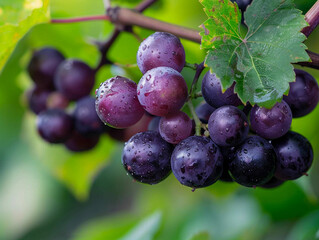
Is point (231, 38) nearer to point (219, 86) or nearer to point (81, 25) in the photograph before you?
point (219, 86)

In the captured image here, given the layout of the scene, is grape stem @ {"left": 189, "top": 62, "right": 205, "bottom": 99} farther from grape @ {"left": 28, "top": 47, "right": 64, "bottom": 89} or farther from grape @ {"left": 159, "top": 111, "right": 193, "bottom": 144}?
grape @ {"left": 28, "top": 47, "right": 64, "bottom": 89}

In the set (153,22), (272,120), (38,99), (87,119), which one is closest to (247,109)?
(272,120)

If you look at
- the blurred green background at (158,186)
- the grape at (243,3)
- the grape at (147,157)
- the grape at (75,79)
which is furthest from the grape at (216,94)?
the grape at (75,79)

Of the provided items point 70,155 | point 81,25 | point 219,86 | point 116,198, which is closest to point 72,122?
point 70,155

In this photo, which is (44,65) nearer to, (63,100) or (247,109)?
(63,100)

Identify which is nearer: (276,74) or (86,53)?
(276,74)

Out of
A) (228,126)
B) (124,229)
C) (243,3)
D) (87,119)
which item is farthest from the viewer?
Result: (124,229)

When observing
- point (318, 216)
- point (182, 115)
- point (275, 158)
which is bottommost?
point (318, 216)
